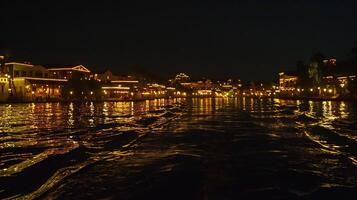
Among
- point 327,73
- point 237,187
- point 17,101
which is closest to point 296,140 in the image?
point 237,187

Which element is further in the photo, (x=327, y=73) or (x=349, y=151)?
(x=327, y=73)

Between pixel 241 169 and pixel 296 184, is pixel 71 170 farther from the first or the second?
pixel 296 184

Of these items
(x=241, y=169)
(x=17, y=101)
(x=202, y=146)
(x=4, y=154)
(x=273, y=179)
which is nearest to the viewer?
(x=273, y=179)

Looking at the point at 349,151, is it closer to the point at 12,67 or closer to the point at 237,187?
the point at 237,187

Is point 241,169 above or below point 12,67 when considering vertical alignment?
below

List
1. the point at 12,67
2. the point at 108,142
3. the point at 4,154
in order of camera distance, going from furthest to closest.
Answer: the point at 12,67
the point at 108,142
the point at 4,154

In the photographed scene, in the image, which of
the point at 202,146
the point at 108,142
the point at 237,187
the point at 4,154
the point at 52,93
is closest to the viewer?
the point at 237,187

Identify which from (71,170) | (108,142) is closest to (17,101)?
(108,142)

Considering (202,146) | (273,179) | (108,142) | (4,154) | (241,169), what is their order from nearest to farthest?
(273,179) → (241,169) → (4,154) → (202,146) → (108,142)

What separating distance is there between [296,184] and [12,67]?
10309 centimetres

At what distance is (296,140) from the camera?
1953 centimetres

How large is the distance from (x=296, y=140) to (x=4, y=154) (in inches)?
530

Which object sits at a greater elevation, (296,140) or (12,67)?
(12,67)

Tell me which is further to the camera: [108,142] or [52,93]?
[52,93]
